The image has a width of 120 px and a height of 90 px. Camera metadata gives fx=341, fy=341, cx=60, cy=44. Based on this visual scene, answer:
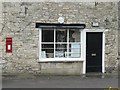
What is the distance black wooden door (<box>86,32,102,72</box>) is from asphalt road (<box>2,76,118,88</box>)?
1.64 metres

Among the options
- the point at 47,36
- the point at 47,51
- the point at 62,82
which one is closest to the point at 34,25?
the point at 47,36

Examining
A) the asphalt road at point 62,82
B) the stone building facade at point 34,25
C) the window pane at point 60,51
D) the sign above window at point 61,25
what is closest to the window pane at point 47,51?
the window pane at point 60,51

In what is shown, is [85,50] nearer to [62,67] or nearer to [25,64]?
[62,67]

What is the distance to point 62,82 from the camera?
1661 cm

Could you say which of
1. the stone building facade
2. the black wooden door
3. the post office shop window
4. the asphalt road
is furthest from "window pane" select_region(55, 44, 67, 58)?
the asphalt road

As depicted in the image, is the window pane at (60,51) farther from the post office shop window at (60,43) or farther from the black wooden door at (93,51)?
the black wooden door at (93,51)

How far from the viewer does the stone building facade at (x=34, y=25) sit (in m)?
18.8

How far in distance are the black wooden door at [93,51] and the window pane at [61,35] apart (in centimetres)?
131

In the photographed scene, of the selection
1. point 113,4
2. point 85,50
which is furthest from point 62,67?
point 113,4

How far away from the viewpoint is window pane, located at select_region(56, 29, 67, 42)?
64.3ft

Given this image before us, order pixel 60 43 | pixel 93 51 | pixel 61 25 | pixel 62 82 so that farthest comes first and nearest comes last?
1. pixel 93 51
2. pixel 60 43
3. pixel 61 25
4. pixel 62 82

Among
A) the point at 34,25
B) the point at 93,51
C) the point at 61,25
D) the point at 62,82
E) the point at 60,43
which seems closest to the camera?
the point at 62,82

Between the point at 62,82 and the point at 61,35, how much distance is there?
3.88 m

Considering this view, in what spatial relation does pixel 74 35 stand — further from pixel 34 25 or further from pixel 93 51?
pixel 34 25
